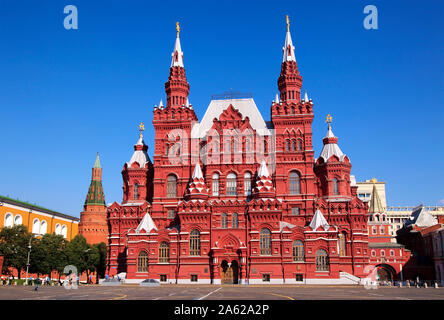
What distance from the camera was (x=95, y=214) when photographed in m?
123

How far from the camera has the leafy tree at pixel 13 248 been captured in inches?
2606

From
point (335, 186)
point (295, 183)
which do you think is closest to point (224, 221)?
point (295, 183)

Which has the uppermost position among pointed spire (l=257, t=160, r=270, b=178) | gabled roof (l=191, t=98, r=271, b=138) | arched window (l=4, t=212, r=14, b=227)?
gabled roof (l=191, t=98, r=271, b=138)

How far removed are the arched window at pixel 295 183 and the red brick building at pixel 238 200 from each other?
0.22 m

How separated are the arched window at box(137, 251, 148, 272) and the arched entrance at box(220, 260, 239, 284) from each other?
37.0 feet

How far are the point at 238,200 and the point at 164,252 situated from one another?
13360mm

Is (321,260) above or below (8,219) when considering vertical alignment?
below

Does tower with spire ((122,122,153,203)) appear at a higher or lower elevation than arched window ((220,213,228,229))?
higher

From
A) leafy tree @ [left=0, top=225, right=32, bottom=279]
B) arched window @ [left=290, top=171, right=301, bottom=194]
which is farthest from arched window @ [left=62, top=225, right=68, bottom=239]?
arched window @ [left=290, top=171, right=301, bottom=194]

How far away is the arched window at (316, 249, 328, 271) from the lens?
59956mm

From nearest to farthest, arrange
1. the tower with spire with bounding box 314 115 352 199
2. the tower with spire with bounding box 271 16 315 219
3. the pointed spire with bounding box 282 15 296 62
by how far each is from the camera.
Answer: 1. the tower with spire with bounding box 271 16 315 219
2. the tower with spire with bounding box 314 115 352 199
3. the pointed spire with bounding box 282 15 296 62

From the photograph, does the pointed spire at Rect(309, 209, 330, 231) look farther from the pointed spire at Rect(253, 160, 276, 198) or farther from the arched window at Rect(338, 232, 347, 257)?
the pointed spire at Rect(253, 160, 276, 198)

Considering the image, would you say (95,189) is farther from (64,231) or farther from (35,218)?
(35,218)
